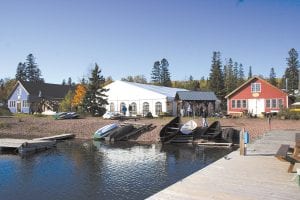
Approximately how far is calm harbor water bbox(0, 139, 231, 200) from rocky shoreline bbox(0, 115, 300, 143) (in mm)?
5911

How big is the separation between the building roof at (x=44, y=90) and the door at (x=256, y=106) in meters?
37.7

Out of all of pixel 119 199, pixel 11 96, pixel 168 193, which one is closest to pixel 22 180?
pixel 119 199

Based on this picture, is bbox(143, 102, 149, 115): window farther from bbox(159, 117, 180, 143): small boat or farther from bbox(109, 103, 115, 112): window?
bbox(159, 117, 180, 143): small boat

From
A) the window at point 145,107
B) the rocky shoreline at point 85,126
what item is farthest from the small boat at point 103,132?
the window at point 145,107

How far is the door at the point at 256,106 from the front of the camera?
4962 centimetres

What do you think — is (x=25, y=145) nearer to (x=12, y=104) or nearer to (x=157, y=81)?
(x=12, y=104)

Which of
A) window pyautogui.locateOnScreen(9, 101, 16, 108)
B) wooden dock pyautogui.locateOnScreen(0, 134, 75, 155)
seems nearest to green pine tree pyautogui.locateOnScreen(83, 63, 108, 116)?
wooden dock pyautogui.locateOnScreen(0, 134, 75, 155)

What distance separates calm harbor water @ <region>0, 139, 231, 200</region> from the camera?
14992 mm

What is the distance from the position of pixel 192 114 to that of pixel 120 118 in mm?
10561

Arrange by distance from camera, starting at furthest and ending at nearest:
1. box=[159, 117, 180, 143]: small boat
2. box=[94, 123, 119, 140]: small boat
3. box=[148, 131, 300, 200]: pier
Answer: box=[94, 123, 119, 140]: small boat
box=[159, 117, 180, 143]: small boat
box=[148, 131, 300, 200]: pier

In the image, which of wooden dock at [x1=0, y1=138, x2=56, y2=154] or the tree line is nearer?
wooden dock at [x1=0, y1=138, x2=56, y2=154]

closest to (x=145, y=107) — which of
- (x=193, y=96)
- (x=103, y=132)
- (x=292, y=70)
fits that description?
(x=193, y=96)

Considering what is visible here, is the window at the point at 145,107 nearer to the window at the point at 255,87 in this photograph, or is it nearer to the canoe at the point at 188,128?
the window at the point at 255,87

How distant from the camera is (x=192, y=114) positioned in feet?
161
